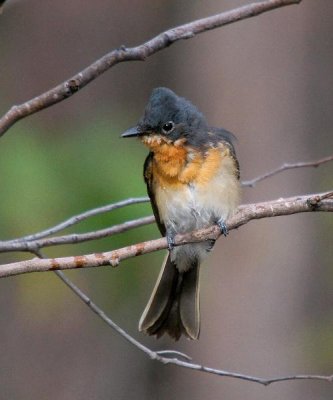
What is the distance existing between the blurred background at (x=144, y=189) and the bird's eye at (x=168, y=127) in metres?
0.76

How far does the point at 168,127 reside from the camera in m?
4.94

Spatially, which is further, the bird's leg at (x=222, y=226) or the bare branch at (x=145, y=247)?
the bird's leg at (x=222, y=226)

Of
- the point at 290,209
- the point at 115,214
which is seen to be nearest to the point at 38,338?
the point at 115,214

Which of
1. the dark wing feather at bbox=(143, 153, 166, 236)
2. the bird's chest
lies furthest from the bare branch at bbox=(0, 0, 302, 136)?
the dark wing feather at bbox=(143, 153, 166, 236)

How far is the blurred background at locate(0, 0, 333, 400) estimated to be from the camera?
6211 mm

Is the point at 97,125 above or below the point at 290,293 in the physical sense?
above

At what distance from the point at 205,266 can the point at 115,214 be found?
2.44 m

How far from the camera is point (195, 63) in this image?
855 cm

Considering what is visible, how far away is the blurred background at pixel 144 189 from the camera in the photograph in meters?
6.21

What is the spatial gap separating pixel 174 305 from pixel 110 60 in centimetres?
196

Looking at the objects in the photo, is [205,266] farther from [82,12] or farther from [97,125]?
[82,12]

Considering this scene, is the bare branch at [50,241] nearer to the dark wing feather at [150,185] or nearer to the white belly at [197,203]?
the white belly at [197,203]

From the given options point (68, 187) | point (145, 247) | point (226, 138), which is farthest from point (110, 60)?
point (68, 187)

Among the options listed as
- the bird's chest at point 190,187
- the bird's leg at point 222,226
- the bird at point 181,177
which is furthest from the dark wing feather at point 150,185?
the bird's leg at point 222,226
